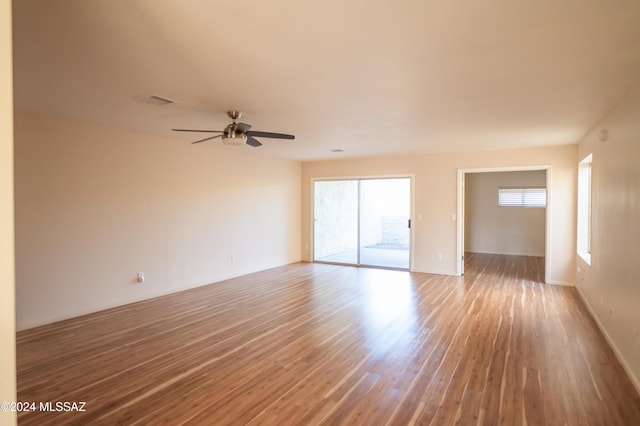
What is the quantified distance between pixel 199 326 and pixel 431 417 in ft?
9.07

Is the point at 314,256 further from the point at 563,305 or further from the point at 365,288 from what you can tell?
the point at 563,305

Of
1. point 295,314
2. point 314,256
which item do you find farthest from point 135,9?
point 314,256

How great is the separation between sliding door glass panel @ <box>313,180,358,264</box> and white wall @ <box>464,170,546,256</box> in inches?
153

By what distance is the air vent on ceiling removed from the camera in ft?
11.2

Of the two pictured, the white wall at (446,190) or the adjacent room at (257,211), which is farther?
the white wall at (446,190)

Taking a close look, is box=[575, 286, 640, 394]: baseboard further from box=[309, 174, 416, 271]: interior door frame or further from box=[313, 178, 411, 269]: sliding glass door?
box=[313, 178, 411, 269]: sliding glass door

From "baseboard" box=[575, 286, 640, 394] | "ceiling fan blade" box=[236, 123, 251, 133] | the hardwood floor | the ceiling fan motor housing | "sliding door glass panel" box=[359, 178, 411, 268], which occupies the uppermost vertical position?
"ceiling fan blade" box=[236, 123, 251, 133]

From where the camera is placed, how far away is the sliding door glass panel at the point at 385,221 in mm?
8031

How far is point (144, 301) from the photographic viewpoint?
506 centimetres

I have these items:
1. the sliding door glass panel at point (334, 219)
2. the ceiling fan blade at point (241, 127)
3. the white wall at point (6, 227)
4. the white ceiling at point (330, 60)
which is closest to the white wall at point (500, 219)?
the sliding door glass panel at point (334, 219)

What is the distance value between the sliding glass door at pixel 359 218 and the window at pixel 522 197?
3.13 m

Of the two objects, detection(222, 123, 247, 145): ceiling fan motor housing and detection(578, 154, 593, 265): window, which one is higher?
detection(222, 123, 247, 145): ceiling fan motor housing

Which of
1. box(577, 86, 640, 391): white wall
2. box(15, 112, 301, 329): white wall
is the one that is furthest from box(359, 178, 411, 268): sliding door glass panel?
box(577, 86, 640, 391): white wall

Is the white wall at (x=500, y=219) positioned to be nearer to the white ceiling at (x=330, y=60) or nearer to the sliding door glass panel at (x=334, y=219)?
the sliding door glass panel at (x=334, y=219)
